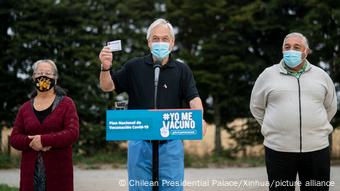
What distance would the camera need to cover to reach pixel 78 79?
1625cm

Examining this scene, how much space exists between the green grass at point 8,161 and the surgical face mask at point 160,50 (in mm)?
10812

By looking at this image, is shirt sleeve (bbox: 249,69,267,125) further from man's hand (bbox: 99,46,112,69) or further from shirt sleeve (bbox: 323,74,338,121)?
man's hand (bbox: 99,46,112,69)

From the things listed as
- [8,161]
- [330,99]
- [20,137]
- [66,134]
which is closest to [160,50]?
[66,134]

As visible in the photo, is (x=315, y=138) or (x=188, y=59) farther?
(x=188, y=59)

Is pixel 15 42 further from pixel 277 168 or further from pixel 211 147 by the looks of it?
pixel 277 168

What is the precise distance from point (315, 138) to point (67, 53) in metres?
12.4

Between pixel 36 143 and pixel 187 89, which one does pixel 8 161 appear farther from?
pixel 187 89

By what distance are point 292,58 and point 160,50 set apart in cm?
150

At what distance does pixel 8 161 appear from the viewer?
14.4 meters

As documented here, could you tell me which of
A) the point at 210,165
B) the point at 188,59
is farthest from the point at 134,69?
the point at 188,59

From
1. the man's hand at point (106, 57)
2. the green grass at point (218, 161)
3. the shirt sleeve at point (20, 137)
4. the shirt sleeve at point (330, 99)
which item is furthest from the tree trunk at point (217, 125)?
the man's hand at point (106, 57)

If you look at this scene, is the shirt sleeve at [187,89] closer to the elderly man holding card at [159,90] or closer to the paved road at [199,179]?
the elderly man holding card at [159,90]

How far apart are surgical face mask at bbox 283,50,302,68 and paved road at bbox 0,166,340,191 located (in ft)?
15.0

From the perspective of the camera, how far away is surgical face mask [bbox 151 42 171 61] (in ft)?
13.9
